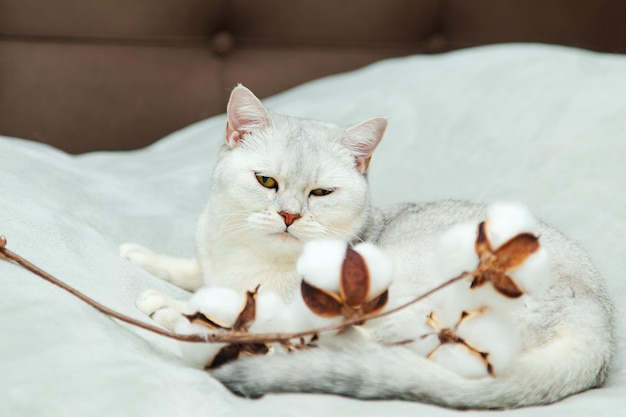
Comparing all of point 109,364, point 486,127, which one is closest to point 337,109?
point 486,127

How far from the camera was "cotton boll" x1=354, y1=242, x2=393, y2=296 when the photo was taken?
0.70m

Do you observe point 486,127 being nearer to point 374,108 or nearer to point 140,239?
point 374,108

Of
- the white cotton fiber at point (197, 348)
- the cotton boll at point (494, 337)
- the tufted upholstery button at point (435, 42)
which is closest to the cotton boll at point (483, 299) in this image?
the cotton boll at point (494, 337)

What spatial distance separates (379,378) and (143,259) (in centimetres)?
65

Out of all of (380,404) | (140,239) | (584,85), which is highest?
(584,85)

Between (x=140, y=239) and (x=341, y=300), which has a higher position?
(x=341, y=300)

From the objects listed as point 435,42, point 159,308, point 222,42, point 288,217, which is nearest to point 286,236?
point 288,217

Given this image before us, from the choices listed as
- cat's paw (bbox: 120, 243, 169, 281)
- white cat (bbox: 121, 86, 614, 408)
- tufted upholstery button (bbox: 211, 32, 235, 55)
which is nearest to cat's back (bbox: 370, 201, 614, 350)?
white cat (bbox: 121, 86, 614, 408)

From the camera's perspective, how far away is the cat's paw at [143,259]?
1.24m

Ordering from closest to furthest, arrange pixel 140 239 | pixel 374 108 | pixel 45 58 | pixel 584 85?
pixel 140 239
pixel 584 85
pixel 374 108
pixel 45 58

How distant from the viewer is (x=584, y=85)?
153 cm

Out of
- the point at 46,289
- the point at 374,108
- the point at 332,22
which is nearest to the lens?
the point at 46,289

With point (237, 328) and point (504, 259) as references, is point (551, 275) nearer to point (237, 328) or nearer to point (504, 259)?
point (504, 259)

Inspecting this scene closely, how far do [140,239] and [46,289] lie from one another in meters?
0.59
